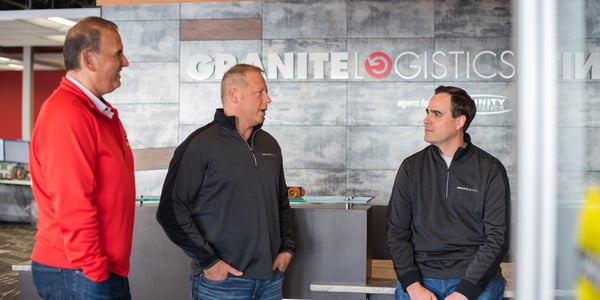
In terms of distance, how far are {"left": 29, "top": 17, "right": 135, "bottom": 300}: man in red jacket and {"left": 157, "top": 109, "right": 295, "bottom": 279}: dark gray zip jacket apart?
18.2 inches

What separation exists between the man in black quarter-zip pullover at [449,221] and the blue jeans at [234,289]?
0.54 m

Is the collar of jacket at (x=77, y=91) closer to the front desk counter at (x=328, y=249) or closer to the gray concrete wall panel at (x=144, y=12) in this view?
the front desk counter at (x=328, y=249)

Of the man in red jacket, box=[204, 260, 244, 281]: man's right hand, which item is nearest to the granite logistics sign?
box=[204, 260, 244, 281]: man's right hand

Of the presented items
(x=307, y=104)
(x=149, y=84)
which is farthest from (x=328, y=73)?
(x=149, y=84)

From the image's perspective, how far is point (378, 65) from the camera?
6969 mm

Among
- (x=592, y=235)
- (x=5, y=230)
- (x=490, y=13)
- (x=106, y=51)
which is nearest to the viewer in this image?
(x=592, y=235)

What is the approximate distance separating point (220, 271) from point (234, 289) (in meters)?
0.10

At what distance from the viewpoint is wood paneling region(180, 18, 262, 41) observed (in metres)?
7.19

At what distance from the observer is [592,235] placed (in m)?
0.85

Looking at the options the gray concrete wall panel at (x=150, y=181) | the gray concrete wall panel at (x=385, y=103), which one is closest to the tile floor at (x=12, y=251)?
the gray concrete wall panel at (x=150, y=181)

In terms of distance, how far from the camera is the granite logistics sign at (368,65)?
679 cm

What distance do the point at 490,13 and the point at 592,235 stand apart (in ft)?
20.8

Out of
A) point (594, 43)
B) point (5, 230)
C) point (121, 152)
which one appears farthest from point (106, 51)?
point (5, 230)

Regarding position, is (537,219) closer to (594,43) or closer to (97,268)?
(594,43)
